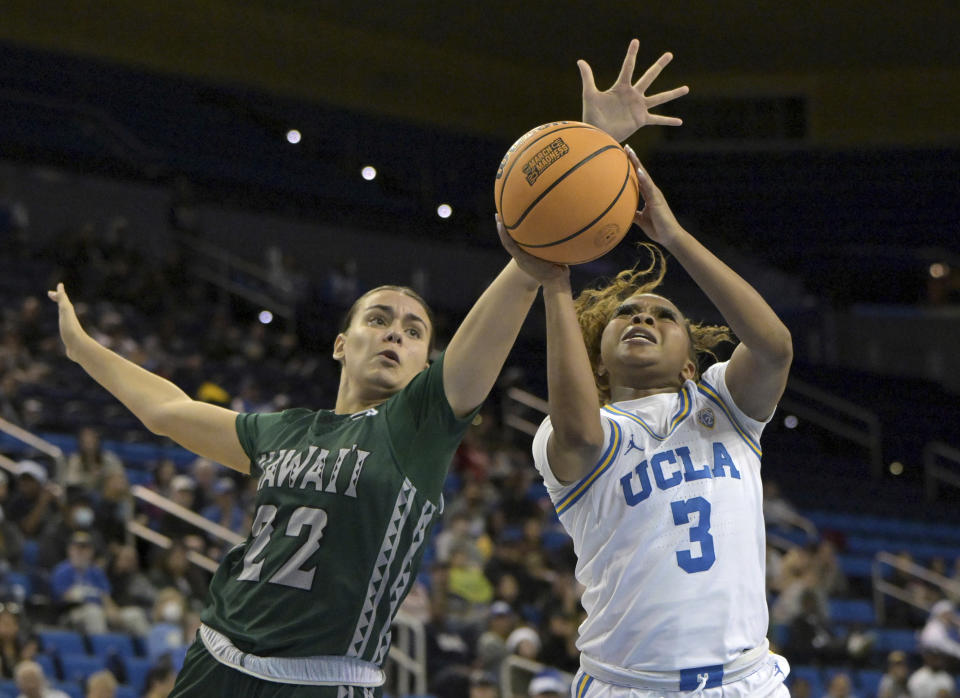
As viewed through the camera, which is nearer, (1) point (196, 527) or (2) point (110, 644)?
(2) point (110, 644)

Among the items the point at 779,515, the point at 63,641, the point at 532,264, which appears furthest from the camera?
the point at 779,515

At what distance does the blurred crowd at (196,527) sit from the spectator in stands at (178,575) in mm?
13

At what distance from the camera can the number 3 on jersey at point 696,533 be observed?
Answer: 3672 millimetres

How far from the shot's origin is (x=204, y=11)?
21.6 m

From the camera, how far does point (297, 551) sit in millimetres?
3406

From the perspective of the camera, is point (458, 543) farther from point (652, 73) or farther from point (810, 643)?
point (652, 73)

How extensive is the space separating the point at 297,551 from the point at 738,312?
137 cm

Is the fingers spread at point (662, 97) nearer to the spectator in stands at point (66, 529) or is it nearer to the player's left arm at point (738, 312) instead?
the player's left arm at point (738, 312)

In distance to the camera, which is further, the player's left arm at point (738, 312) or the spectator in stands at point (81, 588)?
the spectator in stands at point (81, 588)

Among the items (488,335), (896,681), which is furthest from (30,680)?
(896,681)

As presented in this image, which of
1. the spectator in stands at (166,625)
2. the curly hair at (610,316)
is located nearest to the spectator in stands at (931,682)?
the spectator in stands at (166,625)

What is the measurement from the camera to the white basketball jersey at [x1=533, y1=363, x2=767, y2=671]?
364 centimetres

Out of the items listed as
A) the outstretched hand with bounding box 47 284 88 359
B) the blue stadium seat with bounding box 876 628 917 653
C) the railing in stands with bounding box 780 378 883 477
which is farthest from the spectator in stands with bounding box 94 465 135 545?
the railing in stands with bounding box 780 378 883 477

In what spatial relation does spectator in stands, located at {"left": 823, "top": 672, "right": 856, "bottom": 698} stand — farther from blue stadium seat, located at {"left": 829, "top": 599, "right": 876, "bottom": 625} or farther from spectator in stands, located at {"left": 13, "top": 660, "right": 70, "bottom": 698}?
spectator in stands, located at {"left": 13, "top": 660, "right": 70, "bottom": 698}
